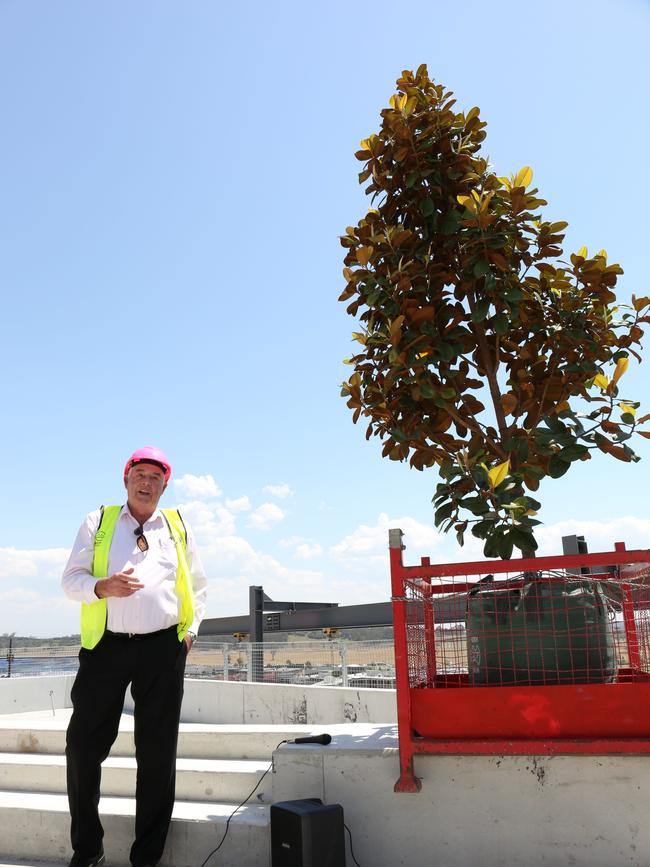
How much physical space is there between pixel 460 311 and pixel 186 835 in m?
3.17

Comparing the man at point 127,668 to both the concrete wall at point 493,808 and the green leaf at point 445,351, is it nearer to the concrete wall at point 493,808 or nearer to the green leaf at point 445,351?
the concrete wall at point 493,808

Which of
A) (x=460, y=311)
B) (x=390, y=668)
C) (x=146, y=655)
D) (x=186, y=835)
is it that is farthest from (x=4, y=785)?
(x=390, y=668)

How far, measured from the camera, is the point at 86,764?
308 centimetres

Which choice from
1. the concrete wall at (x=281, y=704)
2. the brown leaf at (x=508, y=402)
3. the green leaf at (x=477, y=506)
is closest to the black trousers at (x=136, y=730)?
the green leaf at (x=477, y=506)

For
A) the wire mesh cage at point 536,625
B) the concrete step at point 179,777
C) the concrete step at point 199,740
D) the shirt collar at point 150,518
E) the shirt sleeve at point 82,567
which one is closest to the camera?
the wire mesh cage at point 536,625

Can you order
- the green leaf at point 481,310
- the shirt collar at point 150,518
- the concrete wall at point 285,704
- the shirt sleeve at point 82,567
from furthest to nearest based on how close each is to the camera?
1. the concrete wall at point 285,704
2. the green leaf at point 481,310
3. the shirt collar at point 150,518
4. the shirt sleeve at point 82,567

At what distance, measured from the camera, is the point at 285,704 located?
7992 mm

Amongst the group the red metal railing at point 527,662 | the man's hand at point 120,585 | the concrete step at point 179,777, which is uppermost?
the man's hand at point 120,585

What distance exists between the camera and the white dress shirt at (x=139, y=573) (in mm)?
3191

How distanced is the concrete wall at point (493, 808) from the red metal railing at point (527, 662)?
9cm

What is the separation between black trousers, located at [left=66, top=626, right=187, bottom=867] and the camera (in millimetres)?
3090

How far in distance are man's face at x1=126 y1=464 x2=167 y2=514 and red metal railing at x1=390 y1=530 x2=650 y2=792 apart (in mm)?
1287

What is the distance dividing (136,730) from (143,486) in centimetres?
120

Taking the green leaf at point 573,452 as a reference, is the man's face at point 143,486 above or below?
below
